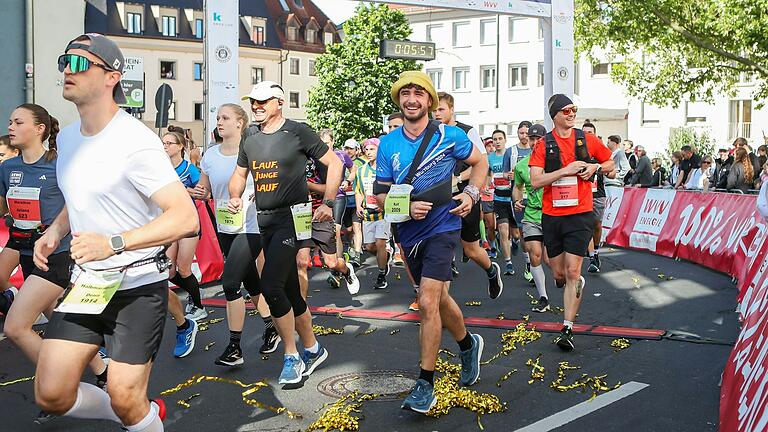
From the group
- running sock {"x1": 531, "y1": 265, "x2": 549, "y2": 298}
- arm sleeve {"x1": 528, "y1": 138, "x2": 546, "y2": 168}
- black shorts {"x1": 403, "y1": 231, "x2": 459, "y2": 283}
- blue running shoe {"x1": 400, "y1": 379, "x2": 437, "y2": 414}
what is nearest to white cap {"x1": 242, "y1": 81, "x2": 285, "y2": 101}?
black shorts {"x1": 403, "y1": 231, "x2": 459, "y2": 283}

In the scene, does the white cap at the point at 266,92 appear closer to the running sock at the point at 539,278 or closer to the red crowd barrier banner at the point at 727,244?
the red crowd barrier banner at the point at 727,244

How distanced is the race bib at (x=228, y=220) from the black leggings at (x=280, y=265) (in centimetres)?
47

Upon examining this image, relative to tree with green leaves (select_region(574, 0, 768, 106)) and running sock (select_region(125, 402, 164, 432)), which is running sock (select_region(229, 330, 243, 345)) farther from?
tree with green leaves (select_region(574, 0, 768, 106))

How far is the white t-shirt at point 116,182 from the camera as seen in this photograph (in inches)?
152

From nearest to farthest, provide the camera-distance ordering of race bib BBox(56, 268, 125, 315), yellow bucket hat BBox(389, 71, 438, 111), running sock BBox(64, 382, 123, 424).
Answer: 1. race bib BBox(56, 268, 125, 315)
2. running sock BBox(64, 382, 123, 424)
3. yellow bucket hat BBox(389, 71, 438, 111)

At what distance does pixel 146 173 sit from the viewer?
3857 millimetres

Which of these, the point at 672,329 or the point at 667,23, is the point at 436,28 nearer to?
the point at 667,23

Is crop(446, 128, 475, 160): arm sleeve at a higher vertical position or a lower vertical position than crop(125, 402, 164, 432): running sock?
higher

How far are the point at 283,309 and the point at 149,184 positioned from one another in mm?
2669

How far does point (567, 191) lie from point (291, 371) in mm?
2876

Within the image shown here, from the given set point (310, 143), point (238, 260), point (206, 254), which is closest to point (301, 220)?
point (310, 143)

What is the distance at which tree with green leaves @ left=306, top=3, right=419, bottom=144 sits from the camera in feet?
206

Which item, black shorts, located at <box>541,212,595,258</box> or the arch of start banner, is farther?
the arch of start banner

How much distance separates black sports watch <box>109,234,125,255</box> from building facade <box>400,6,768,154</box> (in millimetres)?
45750
